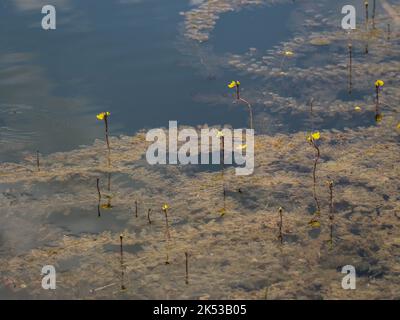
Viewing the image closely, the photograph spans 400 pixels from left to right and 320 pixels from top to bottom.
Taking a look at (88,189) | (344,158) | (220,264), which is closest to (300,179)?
(344,158)

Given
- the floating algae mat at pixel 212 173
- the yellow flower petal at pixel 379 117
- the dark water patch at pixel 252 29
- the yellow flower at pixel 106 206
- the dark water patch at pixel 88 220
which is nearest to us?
the floating algae mat at pixel 212 173

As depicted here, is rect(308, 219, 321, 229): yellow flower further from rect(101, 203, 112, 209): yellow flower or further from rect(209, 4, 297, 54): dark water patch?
rect(209, 4, 297, 54): dark water patch

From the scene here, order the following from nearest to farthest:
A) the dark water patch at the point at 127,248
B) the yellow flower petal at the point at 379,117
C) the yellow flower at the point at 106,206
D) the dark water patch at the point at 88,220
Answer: the dark water patch at the point at 127,248
the dark water patch at the point at 88,220
the yellow flower at the point at 106,206
the yellow flower petal at the point at 379,117

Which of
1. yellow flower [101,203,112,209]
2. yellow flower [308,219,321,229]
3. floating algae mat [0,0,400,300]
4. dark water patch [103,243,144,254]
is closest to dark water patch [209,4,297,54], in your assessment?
floating algae mat [0,0,400,300]

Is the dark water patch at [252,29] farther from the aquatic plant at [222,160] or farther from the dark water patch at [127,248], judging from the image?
the dark water patch at [127,248]

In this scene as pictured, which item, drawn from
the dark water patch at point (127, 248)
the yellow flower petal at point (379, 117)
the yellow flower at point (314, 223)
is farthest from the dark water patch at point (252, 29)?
the dark water patch at point (127, 248)

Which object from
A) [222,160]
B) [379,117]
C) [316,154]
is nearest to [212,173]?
[222,160]
